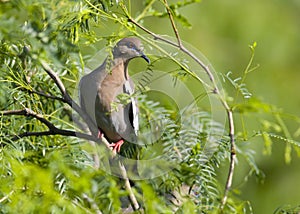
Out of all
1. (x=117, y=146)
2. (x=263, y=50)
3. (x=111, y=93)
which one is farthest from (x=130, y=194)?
(x=263, y=50)

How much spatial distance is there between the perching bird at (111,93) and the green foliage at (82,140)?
14cm

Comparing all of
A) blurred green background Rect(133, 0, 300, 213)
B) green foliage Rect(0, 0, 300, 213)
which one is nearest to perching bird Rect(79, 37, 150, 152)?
green foliage Rect(0, 0, 300, 213)

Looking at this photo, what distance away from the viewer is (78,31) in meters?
1.30

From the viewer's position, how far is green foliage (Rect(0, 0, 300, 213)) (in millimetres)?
919

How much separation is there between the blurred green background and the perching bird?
1.72 m

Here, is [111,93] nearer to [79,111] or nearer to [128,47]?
[128,47]

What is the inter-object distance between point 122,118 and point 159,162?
27.8 inches

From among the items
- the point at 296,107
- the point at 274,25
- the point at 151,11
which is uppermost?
the point at 151,11

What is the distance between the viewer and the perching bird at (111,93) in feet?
6.52

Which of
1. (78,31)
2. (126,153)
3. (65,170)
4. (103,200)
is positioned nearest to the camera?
(65,170)

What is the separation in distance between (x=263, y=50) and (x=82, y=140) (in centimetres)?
270

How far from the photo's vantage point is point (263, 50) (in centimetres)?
417

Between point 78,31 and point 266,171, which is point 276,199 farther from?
point 78,31

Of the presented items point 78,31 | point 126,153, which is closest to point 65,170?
point 78,31
